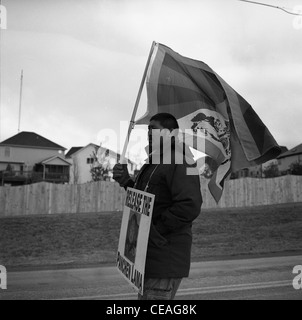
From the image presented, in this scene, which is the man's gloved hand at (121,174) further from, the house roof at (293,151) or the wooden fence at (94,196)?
the house roof at (293,151)

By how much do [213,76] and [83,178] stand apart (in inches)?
1574

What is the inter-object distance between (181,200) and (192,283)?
4380mm

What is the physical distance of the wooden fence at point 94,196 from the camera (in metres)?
22.8

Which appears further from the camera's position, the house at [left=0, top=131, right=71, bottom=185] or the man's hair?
the house at [left=0, top=131, right=71, bottom=185]

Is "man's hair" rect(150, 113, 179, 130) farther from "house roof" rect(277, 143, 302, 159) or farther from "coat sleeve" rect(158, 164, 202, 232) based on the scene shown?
"house roof" rect(277, 143, 302, 159)

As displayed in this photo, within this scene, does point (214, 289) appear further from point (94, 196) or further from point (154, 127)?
point (94, 196)

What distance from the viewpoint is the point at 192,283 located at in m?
7.20

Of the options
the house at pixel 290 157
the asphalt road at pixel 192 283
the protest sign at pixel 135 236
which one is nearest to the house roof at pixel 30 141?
the house at pixel 290 157

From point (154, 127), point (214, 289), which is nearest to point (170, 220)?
point (154, 127)

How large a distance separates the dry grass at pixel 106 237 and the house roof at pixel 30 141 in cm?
3653

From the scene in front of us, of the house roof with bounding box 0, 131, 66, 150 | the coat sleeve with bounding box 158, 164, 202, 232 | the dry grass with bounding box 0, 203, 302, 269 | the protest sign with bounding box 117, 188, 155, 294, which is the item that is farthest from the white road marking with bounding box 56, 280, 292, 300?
the house roof with bounding box 0, 131, 66, 150

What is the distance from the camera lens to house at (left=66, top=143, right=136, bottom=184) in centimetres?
3834

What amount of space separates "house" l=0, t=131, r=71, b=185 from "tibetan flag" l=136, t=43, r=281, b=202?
46.2m
